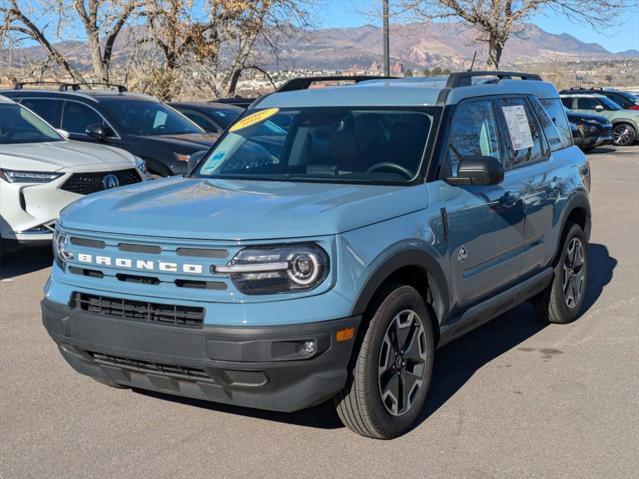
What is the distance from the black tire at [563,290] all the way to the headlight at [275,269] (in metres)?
3.02

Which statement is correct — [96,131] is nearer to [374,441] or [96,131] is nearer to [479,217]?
[479,217]

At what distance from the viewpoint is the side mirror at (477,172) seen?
15.7 feet

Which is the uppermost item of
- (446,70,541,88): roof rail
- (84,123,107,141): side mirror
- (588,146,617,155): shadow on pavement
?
(446,70,541,88): roof rail

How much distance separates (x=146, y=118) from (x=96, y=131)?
122 cm

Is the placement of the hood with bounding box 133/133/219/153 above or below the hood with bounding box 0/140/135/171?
below

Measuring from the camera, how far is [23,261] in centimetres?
924

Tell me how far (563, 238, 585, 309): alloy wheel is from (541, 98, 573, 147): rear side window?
0.84 metres

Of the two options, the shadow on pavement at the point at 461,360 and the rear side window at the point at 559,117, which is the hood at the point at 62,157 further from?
the rear side window at the point at 559,117

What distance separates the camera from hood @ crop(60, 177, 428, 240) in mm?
3947

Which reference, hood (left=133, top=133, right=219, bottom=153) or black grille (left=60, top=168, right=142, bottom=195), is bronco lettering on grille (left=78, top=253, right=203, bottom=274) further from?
hood (left=133, top=133, right=219, bottom=153)

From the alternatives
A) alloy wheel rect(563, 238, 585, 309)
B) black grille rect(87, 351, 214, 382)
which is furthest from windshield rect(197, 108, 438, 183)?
alloy wheel rect(563, 238, 585, 309)

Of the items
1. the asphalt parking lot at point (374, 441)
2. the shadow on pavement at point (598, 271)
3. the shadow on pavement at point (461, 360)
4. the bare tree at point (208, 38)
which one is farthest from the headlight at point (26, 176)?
the bare tree at point (208, 38)

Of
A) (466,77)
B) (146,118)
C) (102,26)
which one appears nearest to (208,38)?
(102,26)

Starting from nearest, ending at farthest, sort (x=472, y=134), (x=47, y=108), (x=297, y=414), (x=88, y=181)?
(x=297, y=414)
(x=472, y=134)
(x=88, y=181)
(x=47, y=108)
